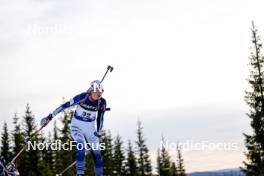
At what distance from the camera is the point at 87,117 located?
11.4 metres

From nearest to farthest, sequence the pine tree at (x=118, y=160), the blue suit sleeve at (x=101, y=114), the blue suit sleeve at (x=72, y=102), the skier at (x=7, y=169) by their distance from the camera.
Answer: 1. the blue suit sleeve at (x=72, y=102)
2. the blue suit sleeve at (x=101, y=114)
3. the skier at (x=7, y=169)
4. the pine tree at (x=118, y=160)

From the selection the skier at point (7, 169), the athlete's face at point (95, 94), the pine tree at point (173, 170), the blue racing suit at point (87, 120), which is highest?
the athlete's face at point (95, 94)

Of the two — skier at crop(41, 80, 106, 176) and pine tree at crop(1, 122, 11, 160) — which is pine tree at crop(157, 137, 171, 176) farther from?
skier at crop(41, 80, 106, 176)

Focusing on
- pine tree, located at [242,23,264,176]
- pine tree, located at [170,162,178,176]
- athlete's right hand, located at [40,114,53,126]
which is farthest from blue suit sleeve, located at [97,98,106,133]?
pine tree, located at [170,162,178,176]

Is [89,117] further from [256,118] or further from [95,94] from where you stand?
[256,118]

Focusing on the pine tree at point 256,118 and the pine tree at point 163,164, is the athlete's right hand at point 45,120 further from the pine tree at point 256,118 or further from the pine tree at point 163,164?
the pine tree at point 163,164

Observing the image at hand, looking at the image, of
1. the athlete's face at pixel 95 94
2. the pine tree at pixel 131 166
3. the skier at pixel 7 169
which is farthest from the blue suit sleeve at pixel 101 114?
the pine tree at pixel 131 166

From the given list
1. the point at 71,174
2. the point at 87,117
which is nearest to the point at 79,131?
the point at 87,117

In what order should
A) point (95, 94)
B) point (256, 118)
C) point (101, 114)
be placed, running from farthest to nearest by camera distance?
1. point (256, 118)
2. point (101, 114)
3. point (95, 94)

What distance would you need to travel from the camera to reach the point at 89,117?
11391mm

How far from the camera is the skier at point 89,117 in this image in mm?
11156

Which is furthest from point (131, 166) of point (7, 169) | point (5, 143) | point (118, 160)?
point (7, 169)

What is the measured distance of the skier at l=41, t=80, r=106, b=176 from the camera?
11.2 meters

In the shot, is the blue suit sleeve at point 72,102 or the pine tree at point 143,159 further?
the pine tree at point 143,159
